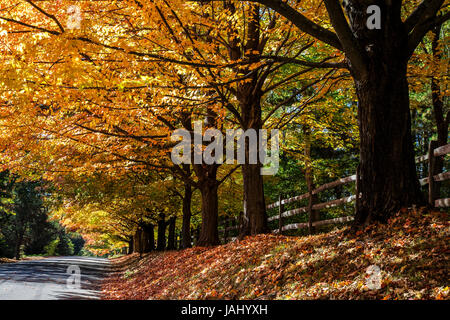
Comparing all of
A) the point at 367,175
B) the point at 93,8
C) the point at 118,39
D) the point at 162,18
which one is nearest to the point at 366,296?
the point at 367,175

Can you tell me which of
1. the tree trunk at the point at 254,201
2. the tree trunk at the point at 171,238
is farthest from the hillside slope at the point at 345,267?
the tree trunk at the point at 171,238

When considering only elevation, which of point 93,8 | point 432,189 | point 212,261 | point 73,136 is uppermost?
point 93,8

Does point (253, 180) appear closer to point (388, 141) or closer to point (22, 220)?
point (388, 141)

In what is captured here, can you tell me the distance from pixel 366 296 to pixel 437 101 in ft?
43.2

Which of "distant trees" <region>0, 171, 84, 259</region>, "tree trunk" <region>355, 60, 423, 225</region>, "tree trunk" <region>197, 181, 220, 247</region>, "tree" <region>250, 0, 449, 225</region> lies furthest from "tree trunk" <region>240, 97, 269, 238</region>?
"distant trees" <region>0, 171, 84, 259</region>

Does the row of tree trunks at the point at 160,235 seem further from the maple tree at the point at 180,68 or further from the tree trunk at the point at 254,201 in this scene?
the tree trunk at the point at 254,201

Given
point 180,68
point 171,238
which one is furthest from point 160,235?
point 180,68

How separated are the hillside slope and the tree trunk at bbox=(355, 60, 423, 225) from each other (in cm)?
33

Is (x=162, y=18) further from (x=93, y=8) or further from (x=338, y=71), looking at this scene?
(x=338, y=71)

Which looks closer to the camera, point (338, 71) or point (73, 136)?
point (338, 71)

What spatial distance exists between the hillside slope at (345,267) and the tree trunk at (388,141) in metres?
0.33

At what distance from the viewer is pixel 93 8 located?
826 cm

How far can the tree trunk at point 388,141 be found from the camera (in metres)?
6.57

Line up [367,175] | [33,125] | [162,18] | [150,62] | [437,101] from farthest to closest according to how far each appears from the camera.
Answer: [437,101]
[33,125]
[150,62]
[162,18]
[367,175]
